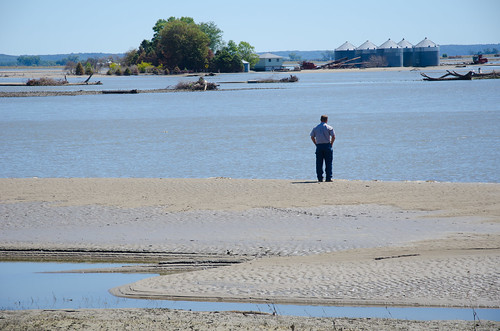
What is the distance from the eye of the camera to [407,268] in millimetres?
10188

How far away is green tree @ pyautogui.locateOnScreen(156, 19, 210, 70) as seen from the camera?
167625 mm

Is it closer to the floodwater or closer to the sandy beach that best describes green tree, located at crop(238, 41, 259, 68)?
the floodwater

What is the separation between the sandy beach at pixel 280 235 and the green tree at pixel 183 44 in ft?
494

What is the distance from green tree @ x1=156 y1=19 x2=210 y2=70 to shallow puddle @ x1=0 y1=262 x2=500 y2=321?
519 ft

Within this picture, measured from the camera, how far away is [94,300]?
31.1ft

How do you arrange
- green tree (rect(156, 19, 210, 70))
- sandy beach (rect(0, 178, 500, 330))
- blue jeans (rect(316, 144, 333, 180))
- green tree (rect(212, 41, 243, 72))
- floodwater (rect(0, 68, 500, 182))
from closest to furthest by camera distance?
sandy beach (rect(0, 178, 500, 330)), blue jeans (rect(316, 144, 333, 180)), floodwater (rect(0, 68, 500, 182)), green tree (rect(156, 19, 210, 70)), green tree (rect(212, 41, 243, 72))

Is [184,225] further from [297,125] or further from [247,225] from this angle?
[297,125]

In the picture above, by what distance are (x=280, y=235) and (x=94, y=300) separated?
4314 millimetres

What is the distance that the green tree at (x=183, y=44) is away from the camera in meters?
168

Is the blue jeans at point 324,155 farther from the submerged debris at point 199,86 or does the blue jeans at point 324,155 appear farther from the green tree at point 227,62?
the green tree at point 227,62

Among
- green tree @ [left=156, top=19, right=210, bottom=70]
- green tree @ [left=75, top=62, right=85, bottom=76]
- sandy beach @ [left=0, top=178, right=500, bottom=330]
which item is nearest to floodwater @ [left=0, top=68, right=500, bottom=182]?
sandy beach @ [left=0, top=178, right=500, bottom=330]

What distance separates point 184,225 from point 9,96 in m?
80.0

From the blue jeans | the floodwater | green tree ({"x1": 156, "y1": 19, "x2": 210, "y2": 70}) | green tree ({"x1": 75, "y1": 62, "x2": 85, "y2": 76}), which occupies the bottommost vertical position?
the floodwater

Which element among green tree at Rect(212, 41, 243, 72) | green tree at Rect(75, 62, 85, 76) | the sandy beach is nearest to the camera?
the sandy beach
